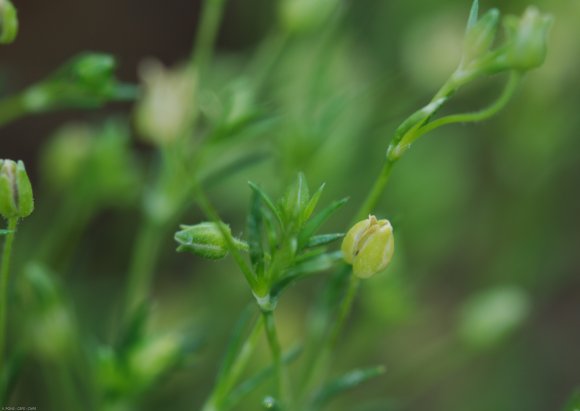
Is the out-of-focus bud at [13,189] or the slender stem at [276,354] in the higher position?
the out-of-focus bud at [13,189]

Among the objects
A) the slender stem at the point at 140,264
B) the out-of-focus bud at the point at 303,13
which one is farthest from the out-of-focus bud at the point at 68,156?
the out-of-focus bud at the point at 303,13

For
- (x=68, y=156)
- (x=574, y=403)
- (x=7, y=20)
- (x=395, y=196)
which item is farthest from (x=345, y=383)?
(x=395, y=196)

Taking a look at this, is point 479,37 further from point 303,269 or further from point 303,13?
point 303,13

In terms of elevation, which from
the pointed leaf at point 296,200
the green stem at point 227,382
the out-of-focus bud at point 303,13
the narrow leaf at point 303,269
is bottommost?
the green stem at point 227,382

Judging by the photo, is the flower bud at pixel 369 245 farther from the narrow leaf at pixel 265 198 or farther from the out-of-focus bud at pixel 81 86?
the out-of-focus bud at pixel 81 86

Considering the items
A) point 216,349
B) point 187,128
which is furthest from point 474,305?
point 187,128

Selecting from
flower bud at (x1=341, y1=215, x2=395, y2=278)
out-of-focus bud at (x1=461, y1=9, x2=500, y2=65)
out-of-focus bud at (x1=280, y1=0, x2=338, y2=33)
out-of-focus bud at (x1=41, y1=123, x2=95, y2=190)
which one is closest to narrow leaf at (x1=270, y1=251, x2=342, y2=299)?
flower bud at (x1=341, y1=215, x2=395, y2=278)

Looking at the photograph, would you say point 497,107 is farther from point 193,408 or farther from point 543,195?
point 543,195
